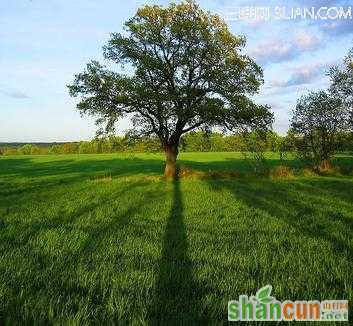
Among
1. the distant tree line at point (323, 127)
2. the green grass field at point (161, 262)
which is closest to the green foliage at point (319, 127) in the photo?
the distant tree line at point (323, 127)

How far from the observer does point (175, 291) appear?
22.1ft

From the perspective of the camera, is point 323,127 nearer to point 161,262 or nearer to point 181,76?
point 181,76

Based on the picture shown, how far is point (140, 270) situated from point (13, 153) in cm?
16380

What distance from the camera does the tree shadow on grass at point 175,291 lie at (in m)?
5.61

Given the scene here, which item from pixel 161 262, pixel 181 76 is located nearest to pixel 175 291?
pixel 161 262

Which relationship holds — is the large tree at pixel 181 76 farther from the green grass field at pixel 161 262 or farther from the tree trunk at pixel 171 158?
the green grass field at pixel 161 262

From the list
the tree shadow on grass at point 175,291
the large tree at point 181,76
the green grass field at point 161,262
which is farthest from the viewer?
the large tree at point 181,76

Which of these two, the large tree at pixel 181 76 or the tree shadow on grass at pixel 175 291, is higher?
the large tree at pixel 181 76

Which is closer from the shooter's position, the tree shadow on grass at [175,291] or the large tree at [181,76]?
the tree shadow on grass at [175,291]

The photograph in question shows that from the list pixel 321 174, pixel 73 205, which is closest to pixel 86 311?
pixel 73 205

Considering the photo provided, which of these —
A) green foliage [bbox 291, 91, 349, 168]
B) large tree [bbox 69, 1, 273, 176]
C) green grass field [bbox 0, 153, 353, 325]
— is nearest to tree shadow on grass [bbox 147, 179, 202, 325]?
green grass field [bbox 0, 153, 353, 325]

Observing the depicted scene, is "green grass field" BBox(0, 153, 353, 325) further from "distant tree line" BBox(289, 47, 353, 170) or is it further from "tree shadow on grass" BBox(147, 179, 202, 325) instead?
"distant tree line" BBox(289, 47, 353, 170)

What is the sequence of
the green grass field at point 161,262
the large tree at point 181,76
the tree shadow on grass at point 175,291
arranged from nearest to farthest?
the tree shadow on grass at point 175,291
the green grass field at point 161,262
the large tree at point 181,76

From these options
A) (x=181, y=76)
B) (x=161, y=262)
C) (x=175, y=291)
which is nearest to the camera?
(x=175, y=291)
